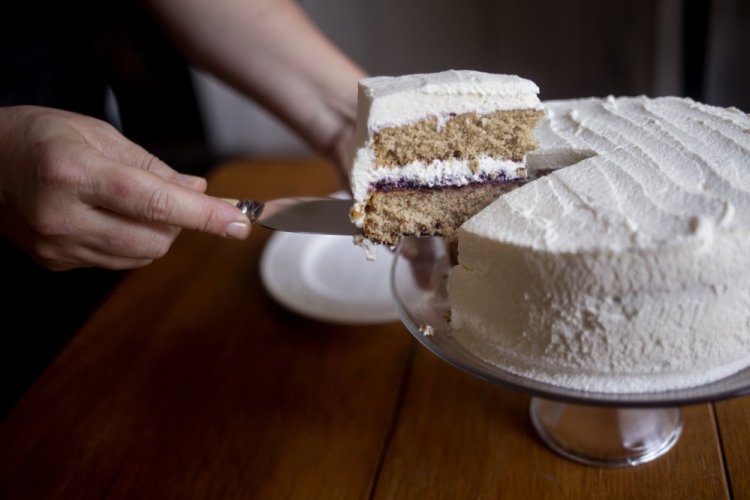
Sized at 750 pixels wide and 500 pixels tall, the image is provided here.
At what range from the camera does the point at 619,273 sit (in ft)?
2.26

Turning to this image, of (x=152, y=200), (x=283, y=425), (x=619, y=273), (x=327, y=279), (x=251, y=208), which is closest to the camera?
(x=619, y=273)

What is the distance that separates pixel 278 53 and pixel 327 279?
465 mm

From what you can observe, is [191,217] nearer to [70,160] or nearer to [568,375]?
[70,160]

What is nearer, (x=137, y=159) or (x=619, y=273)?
(x=619, y=273)

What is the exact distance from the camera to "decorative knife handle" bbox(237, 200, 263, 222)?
0.92 meters

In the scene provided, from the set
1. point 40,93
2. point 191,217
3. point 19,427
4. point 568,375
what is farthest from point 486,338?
point 40,93

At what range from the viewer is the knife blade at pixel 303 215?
0.93 metres

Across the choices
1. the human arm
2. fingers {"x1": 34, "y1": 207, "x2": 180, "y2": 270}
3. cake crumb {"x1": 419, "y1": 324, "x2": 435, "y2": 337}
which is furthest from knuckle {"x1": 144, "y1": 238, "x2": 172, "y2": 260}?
the human arm

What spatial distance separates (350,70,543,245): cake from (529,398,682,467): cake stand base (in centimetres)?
32

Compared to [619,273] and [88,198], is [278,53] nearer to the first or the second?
[88,198]

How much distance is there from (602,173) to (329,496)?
0.55 meters

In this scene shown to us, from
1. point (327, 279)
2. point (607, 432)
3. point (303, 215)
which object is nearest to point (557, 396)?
point (607, 432)

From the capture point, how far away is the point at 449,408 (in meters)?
1.04

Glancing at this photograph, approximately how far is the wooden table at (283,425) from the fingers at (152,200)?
0.36m
